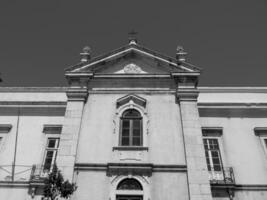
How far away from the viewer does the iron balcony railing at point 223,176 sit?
542 inches

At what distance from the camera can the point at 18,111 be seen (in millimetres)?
16812

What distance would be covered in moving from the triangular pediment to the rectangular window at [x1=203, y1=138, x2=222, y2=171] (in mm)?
4050

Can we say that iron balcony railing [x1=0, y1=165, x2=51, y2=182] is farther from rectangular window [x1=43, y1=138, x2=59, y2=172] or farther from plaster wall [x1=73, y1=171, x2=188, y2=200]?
plaster wall [x1=73, y1=171, x2=188, y2=200]

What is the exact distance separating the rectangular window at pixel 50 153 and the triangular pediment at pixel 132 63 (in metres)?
3.96

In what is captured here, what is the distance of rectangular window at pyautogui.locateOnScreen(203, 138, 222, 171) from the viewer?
48.0ft

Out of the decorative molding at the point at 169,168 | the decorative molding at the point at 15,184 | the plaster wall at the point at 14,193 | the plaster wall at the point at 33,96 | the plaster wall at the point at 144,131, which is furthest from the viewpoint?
the plaster wall at the point at 33,96

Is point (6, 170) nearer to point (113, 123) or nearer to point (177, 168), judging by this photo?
point (113, 123)

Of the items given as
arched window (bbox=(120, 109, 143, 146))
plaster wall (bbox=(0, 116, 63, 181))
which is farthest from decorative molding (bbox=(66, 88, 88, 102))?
plaster wall (bbox=(0, 116, 63, 181))

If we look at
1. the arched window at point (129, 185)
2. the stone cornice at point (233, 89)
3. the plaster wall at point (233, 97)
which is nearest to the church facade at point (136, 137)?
the arched window at point (129, 185)

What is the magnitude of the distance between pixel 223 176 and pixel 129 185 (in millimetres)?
5039

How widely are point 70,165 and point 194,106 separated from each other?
6540mm

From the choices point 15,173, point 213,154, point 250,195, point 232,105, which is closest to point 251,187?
point 250,195

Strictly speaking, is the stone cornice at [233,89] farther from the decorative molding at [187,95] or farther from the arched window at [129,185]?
the arched window at [129,185]

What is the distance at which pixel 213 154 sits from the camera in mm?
15055
